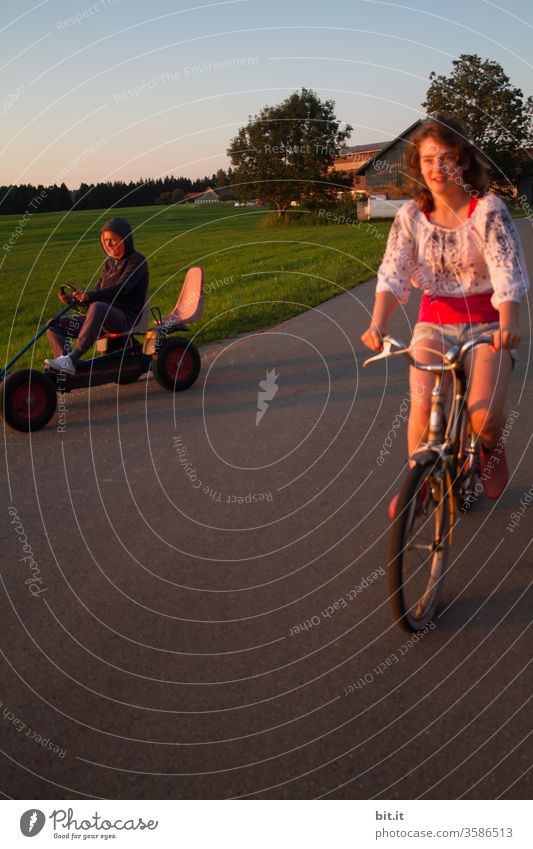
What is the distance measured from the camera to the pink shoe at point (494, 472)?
472cm

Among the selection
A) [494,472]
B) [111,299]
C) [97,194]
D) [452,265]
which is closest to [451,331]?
[452,265]

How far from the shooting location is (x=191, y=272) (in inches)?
351

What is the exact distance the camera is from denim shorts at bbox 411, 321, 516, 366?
428cm

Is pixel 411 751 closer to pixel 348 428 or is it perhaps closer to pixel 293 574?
pixel 293 574

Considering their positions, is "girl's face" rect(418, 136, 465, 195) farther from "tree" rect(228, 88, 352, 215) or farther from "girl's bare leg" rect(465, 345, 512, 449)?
"tree" rect(228, 88, 352, 215)

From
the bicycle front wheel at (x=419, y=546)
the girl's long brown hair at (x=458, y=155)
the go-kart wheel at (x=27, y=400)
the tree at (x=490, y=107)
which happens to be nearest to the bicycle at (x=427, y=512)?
the bicycle front wheel at (x=419, y=546)

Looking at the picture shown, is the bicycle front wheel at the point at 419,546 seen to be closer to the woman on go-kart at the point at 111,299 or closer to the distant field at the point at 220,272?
the woman on go-kart at the point at 111,299

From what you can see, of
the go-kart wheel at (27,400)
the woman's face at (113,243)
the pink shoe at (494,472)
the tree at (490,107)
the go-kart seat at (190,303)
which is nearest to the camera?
the pink shoe at (494,472)

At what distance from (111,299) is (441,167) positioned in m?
4.51

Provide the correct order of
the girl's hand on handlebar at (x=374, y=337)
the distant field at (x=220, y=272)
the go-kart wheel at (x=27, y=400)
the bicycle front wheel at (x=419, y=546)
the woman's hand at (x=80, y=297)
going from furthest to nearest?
the distant field at (x=220, y=272), the woman's hand at (x=80, y=297), the go-kart wheel at (x=27, y=400), the girl's hand on handlebar at (x=374, y=337), the bicycle front wheel at (x=419, y=546)

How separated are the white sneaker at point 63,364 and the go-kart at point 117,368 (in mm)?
71

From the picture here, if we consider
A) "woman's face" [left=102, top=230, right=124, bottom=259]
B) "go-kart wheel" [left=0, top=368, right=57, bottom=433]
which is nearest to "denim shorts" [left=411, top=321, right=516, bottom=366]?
"go-kart wheel" [left=0, top=368, right=57, bottom=433]

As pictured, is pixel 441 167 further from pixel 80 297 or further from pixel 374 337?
pixel 80 297

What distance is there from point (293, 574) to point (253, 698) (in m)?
1.12
